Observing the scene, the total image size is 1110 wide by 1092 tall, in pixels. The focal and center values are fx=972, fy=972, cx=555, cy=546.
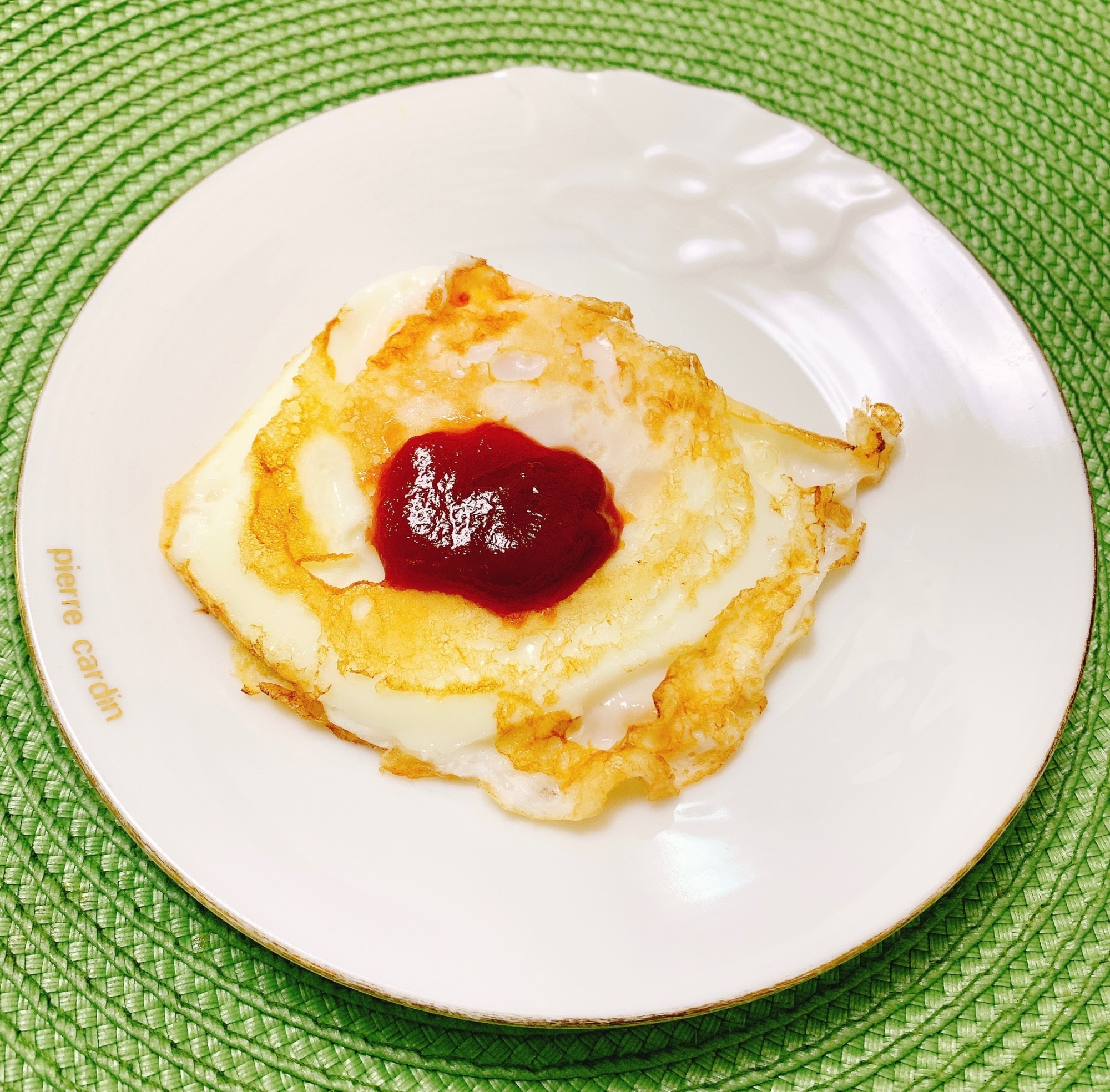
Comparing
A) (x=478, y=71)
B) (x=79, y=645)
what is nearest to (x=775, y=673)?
(x=79, y=645)

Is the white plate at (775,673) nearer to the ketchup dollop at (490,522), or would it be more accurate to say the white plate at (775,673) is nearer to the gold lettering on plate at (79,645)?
the gold lettering on plate at (79,645)

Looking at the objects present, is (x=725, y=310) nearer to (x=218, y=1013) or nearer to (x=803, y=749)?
(x=803, y=749)

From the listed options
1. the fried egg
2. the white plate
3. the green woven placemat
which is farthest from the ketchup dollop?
the green woven placemat

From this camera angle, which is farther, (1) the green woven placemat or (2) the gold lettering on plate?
(1) the green woven placemat

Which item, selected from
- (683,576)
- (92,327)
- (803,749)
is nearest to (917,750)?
(803,749)

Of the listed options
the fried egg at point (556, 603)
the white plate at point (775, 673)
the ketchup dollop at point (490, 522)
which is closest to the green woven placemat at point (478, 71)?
the white plate at point (775, 673)

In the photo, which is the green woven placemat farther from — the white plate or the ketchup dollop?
the ketchup dollop
